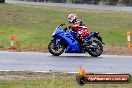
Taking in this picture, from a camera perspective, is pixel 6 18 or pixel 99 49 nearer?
pixel 99 49

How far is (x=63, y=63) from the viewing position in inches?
646

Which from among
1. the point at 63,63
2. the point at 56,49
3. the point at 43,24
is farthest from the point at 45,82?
the point at 43,24

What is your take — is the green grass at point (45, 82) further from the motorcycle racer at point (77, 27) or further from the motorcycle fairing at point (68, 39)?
the motorcycle racer at point (77, 27)

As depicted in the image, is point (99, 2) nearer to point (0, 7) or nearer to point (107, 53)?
point (0, 7)

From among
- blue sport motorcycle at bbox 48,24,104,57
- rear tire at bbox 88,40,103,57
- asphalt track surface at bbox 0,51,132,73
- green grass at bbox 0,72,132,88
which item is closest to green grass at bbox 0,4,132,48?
blue sport motorcycle at bbox 48,24,104,57

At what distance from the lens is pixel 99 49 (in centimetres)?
1891

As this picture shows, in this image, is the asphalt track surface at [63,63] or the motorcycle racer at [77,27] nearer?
the asphalt track surface at [63,63]

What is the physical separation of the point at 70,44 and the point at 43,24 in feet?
64.2

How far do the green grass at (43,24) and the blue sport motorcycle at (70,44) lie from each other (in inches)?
301

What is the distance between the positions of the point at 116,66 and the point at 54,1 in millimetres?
54900

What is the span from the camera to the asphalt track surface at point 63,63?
14.9 meters

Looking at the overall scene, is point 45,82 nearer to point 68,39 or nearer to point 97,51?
point 68,39

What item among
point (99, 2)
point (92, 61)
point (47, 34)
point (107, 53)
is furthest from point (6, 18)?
point (99, 2)

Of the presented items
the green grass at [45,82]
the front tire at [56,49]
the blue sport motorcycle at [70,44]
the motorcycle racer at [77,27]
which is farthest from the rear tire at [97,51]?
the green grass at [45,82]
